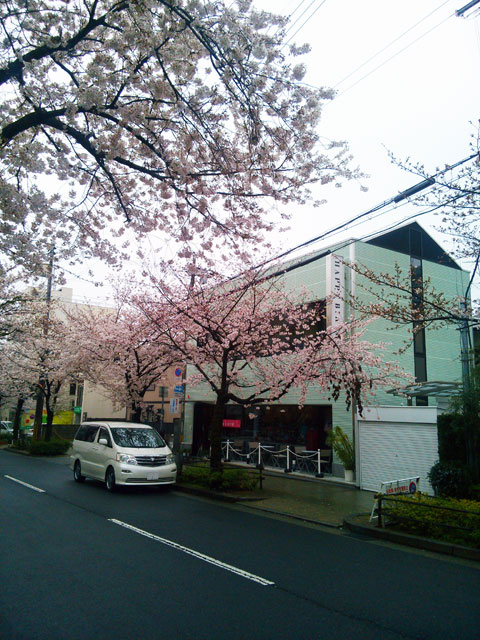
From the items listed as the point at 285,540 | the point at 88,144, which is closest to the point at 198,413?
the point at 285,540

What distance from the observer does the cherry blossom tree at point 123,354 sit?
1794cm

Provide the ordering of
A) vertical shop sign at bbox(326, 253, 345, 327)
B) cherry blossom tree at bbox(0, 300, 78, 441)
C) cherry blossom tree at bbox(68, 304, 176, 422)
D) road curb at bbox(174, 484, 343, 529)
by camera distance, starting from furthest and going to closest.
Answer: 1. cherry blossom tree at bbox(0, 300, 78, 441)
2. cherry blossom tree at bbox(68, 304, 176, 422)
3. vertical shop sign at bbox(326, 253, 345, 327)
4. road curb at bbox(174, 484, 343, 529)

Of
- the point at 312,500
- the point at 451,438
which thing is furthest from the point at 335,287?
the point at 312,500

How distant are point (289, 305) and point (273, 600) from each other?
35.3 ft

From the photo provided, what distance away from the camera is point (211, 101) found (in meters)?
6.66

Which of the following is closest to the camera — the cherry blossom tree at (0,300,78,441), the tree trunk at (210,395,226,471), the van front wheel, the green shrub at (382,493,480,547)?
the green shrub at (382,493,480,547)

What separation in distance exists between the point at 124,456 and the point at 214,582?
7.45m

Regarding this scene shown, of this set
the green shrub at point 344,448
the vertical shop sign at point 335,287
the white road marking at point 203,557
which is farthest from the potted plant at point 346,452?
the white road marking at point 203,557

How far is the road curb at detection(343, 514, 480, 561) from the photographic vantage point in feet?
24.2

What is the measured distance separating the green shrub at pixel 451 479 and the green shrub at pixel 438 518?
2.05 m

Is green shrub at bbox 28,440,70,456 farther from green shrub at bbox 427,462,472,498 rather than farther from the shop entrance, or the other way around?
green shrub at bbox 427,462,472,498

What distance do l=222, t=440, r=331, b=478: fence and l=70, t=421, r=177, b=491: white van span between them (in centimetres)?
390

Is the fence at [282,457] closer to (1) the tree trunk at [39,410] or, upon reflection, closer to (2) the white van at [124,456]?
(2) the white van at [124,456]

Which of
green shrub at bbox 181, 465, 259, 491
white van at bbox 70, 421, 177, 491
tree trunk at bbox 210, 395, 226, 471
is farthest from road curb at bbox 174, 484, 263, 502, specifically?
tree trunk at bbox 210, 395, 226, 471
